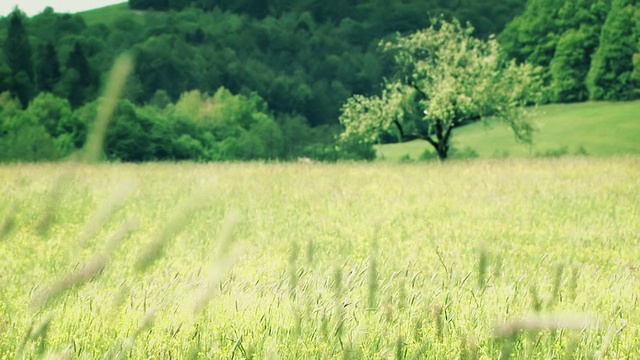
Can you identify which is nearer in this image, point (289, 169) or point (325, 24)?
point (289, 169)

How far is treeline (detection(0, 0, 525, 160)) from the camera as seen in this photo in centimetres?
5466

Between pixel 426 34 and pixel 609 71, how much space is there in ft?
116

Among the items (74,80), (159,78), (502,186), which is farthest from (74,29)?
(502,186)

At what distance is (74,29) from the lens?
7906 cm

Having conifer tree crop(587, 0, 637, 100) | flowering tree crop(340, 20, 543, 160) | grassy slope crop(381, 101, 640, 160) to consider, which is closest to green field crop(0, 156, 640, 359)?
flowering tree crop(340, 20, 543, 160)

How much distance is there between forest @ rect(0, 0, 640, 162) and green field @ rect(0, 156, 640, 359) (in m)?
15.1

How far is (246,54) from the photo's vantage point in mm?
94188

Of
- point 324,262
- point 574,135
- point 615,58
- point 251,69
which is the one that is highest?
point 324,262

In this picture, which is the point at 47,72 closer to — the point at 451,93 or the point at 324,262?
the point at 451,93

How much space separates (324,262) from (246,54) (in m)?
89.5

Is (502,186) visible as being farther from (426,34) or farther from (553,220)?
(426,34)

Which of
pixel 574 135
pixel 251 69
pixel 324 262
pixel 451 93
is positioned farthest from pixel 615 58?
pixel 324 262

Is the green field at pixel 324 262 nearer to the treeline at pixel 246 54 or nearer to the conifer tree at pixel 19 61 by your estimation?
the treeline at pixel 246 54

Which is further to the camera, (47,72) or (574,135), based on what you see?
(47,72)
